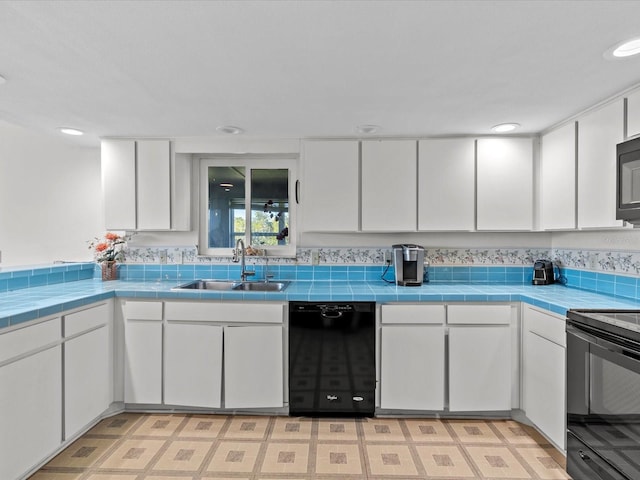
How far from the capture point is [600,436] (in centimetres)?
177

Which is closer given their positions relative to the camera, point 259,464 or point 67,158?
point 259,464

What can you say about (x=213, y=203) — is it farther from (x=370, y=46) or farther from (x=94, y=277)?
(x=370, y=46)

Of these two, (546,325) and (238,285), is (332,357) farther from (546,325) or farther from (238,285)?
(546,325)

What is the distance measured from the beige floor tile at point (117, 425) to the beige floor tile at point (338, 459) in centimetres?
130

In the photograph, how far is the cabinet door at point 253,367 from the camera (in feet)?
8.73

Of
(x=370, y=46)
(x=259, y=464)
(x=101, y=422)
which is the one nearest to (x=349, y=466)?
(x=259, y=464)

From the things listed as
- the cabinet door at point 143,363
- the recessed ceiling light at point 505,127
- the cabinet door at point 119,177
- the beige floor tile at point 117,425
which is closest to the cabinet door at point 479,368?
the recessed ceiling light at point 505,127

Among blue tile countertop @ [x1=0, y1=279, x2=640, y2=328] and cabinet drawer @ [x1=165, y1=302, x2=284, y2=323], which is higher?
blue tile countertop @ [x1=0, y1=279, x2=640, y2=328]

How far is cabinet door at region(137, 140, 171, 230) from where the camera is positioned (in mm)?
3164

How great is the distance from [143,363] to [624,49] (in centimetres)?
327

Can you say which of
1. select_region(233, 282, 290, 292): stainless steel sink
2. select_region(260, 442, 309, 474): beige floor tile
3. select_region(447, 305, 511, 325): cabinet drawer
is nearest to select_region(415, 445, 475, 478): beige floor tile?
select_region(260, 442, 309, 474): beige floor tile

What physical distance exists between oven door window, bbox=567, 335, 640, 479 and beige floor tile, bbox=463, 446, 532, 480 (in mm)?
375

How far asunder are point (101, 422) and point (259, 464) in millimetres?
1245

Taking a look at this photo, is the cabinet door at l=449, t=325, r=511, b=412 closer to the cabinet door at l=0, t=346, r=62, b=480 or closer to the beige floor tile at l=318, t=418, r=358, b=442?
the beige floor tile at l=318, t=418, r=358, b=442
